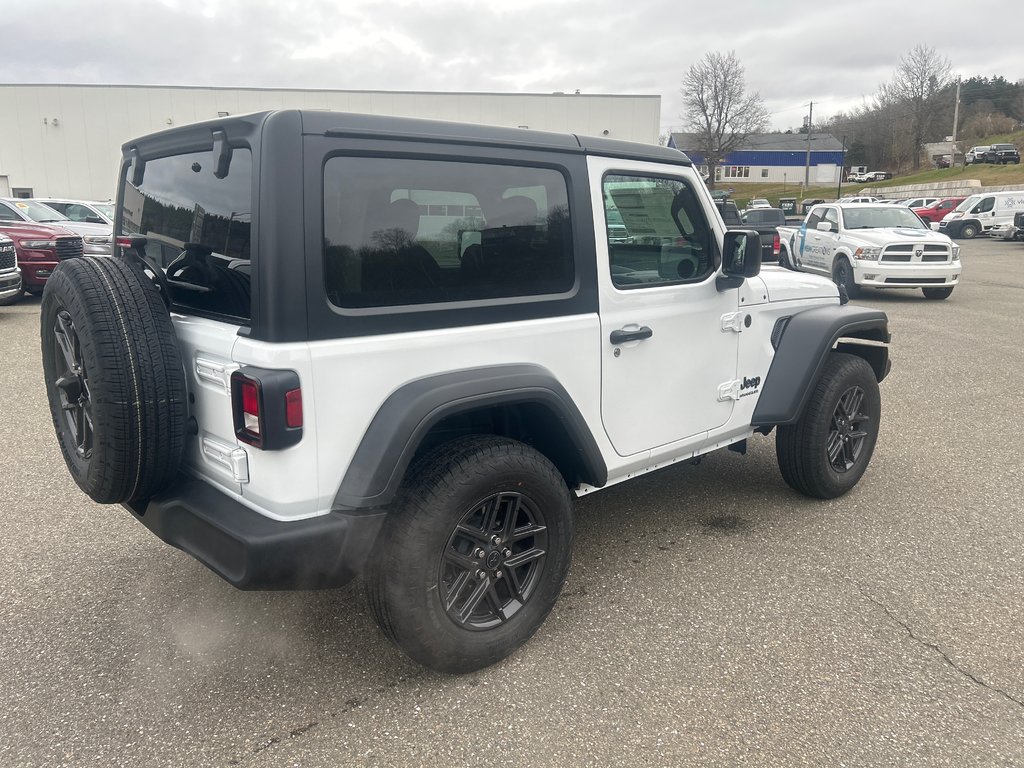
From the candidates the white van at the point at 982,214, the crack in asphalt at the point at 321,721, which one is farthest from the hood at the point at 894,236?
the white van at the point at 982,214

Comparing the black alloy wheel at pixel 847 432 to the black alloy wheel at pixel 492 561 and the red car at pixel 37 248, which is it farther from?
the red car at pixel 37 248

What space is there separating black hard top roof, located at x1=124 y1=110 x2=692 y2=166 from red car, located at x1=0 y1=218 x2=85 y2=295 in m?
9.96

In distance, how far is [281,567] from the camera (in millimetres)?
2236

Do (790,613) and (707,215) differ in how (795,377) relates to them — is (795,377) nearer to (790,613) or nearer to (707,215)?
(707,215)

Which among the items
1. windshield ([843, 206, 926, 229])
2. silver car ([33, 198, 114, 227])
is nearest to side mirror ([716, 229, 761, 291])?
windshield ([843, 206, 926, 229])

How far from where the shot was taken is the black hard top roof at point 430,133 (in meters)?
2.25

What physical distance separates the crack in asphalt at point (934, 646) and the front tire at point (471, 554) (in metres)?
1.43

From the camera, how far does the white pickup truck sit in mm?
12406

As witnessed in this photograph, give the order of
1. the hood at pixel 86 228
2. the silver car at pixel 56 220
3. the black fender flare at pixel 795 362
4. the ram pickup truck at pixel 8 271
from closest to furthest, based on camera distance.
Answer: the black fender flare at pixel 795 362
the ram pickup truck at pixel 8 271
the silver car at pixel 56 220
the hood at pixel 86 228

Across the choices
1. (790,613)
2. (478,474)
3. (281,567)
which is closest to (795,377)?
(790,613)

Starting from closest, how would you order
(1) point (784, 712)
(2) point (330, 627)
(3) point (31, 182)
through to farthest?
1. (1) point (784, 712)
2. (2) point (330, 627)
3. (3) point (31, 182)

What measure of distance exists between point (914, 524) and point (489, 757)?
9.33ft

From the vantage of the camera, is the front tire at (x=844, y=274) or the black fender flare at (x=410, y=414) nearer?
the black fender flare at (x=410, y=414)

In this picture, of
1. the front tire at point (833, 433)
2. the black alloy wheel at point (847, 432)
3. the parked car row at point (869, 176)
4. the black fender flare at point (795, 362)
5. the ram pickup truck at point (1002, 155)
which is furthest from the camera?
the parked car row at point (869, 176)
